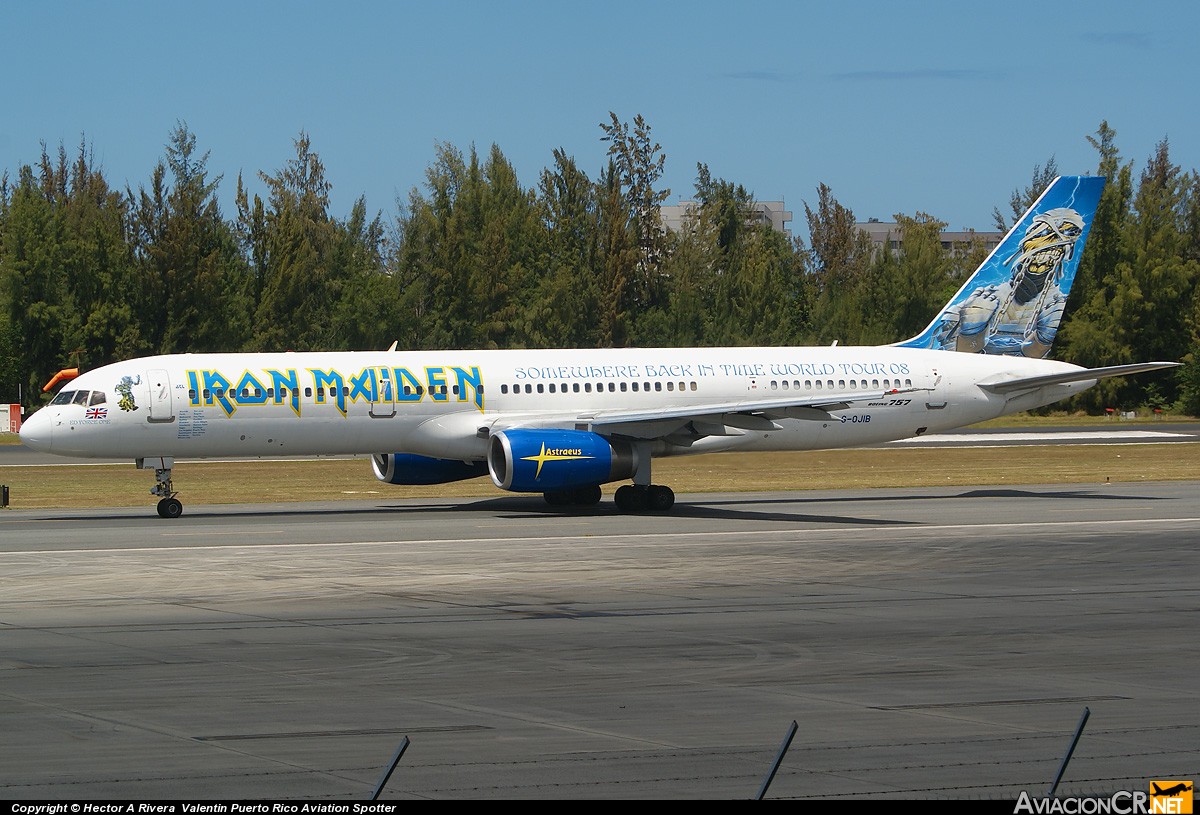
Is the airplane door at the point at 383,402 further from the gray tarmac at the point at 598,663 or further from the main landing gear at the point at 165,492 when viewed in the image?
the gray tarmac at the point at 598,663

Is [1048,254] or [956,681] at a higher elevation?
[1048,254]

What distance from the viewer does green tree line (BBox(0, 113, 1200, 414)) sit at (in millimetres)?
87188

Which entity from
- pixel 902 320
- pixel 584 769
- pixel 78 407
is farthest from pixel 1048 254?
pixel 902 320

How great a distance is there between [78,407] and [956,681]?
949 inches

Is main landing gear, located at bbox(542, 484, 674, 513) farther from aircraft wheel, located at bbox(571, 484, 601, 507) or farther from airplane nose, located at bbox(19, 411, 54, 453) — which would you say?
airplane nose, located at bbox(19, 411, 54, 453)

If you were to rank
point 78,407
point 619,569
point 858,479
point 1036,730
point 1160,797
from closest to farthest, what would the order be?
point 1160,797 < point 1036,730 < point 619,569 < point 78,407 < point 858,479

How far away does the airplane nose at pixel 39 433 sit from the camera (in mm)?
32469

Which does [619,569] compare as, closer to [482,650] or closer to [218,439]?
[482,650]

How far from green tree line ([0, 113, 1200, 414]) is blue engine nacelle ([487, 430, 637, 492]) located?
182 ft

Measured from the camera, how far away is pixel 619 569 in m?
23.2

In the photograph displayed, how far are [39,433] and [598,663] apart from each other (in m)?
21.5

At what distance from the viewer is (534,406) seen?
3538cm

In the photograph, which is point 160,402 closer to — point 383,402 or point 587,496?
point 383,402

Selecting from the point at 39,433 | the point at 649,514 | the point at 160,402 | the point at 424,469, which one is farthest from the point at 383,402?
the point at 39,433
